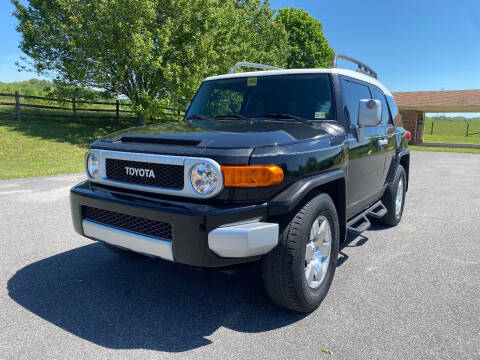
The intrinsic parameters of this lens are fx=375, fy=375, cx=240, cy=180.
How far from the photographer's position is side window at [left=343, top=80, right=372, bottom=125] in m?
3.70

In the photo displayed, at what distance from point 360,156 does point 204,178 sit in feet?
6.58

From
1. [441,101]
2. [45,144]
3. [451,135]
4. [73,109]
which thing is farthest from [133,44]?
[451,135]

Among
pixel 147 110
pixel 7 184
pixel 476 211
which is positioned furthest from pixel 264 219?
pixel 147 110

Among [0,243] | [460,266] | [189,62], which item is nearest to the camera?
[460,266]

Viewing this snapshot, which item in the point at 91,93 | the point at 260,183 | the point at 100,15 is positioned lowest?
the point at 260,183

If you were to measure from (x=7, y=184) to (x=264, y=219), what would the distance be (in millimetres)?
7723

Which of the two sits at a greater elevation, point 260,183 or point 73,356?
point 260,183

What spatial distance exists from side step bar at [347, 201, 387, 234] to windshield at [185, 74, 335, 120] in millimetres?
1105

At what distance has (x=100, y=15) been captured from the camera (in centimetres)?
1608

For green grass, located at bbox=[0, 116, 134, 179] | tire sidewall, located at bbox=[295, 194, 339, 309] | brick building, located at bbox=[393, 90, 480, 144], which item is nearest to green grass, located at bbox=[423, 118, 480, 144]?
brick building, located at bbox=[393, 90, 480, 144]

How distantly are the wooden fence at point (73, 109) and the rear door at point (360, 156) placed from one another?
608 inches

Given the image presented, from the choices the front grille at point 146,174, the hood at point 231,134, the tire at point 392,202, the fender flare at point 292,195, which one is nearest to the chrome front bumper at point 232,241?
the fender flare at point 292,195

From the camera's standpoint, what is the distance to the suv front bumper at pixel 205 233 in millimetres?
2361

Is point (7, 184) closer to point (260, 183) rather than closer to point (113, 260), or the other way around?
point (113, 260)
